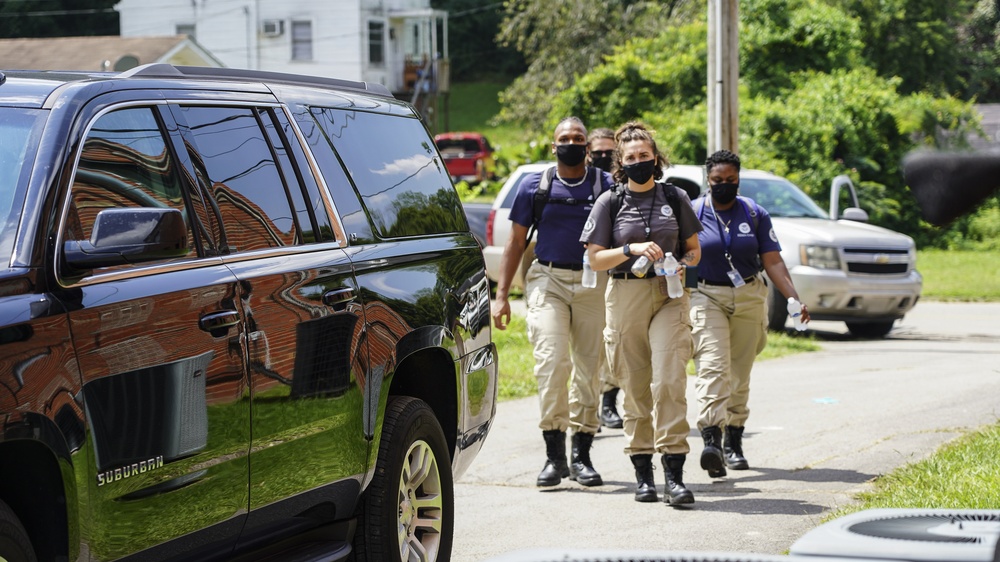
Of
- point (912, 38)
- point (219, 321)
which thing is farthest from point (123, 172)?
point (912, 38)

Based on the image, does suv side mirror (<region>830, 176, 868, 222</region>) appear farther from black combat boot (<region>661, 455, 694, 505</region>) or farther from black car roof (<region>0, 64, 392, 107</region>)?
black car roof (<region>0, 64, 392, 107</region>)

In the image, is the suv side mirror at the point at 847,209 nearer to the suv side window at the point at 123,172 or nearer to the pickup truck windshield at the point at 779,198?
the pickup truck windshield at the point at 779,198

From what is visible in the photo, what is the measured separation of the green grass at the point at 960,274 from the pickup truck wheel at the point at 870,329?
14.5 feet

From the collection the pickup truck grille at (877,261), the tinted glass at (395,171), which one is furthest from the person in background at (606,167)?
the pickup truck grille at (877,261)

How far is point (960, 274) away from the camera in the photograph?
22.7 m

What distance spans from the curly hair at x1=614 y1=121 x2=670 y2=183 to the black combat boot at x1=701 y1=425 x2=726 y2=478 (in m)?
1.58

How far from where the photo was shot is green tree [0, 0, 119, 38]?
6162 centimetres

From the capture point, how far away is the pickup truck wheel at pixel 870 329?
52.3 feet

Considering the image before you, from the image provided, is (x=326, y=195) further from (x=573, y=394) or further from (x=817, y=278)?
(x=817, y=278)

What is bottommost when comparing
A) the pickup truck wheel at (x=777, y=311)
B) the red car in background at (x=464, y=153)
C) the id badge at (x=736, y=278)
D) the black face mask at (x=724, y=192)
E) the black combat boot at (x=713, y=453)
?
the red car in background at (x=464, y=153)

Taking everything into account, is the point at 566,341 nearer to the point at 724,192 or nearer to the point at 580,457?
the point at 580,457

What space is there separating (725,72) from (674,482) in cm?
807

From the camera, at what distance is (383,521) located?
481cm

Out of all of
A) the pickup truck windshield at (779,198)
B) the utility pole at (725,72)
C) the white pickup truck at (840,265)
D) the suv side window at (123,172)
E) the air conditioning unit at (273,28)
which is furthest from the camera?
the air conditioning unit at (273,28)
